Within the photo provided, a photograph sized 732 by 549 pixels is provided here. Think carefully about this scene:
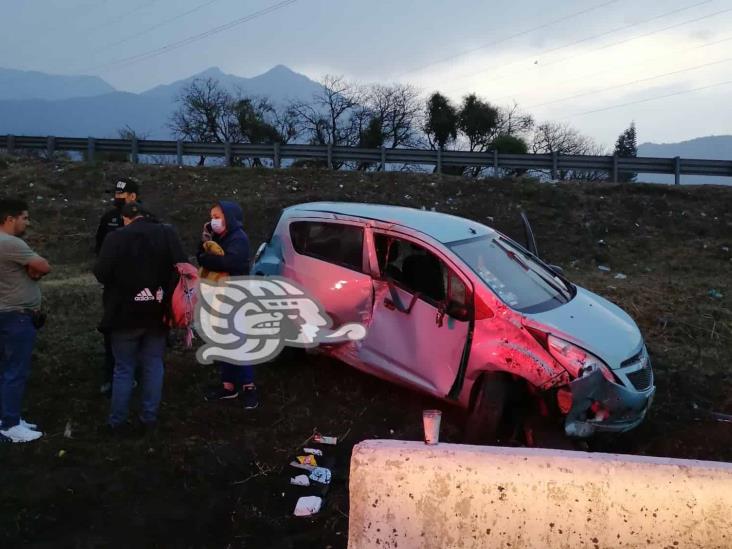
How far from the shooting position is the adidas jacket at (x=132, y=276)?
4.29m

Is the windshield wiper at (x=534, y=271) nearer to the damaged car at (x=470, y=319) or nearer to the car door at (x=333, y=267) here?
the damaged car at (x=470, y=319)

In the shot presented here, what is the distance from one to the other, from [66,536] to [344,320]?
270 cm

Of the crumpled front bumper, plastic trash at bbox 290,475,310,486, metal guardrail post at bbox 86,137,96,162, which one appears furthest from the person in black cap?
metal guardrail post at bbox 86,137,96,162

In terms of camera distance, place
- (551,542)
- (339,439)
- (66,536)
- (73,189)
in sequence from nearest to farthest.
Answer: (551,542) < (66,536) < (339,439) < (73,189)

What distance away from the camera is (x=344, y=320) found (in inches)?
211

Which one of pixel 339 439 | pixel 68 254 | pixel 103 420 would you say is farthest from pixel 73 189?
pixel 339 439

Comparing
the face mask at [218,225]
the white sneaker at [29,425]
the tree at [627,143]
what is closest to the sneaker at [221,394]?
the white sneaker at [29,425]

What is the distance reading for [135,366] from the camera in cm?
456

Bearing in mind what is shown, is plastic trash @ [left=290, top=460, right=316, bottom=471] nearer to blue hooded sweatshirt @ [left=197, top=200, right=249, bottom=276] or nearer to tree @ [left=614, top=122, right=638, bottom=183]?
blue hooded sweatshirt @ [left=197, top=200, right=249, bottom=276]

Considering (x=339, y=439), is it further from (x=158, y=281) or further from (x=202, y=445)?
(x=158, y=281)

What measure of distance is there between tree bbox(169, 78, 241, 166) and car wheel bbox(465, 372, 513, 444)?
2755 cm

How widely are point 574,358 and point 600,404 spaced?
376 mm

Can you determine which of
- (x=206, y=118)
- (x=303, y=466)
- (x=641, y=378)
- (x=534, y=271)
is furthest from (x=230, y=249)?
(x=206, y=118)

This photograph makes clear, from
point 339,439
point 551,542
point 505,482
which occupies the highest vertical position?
point 505,482
